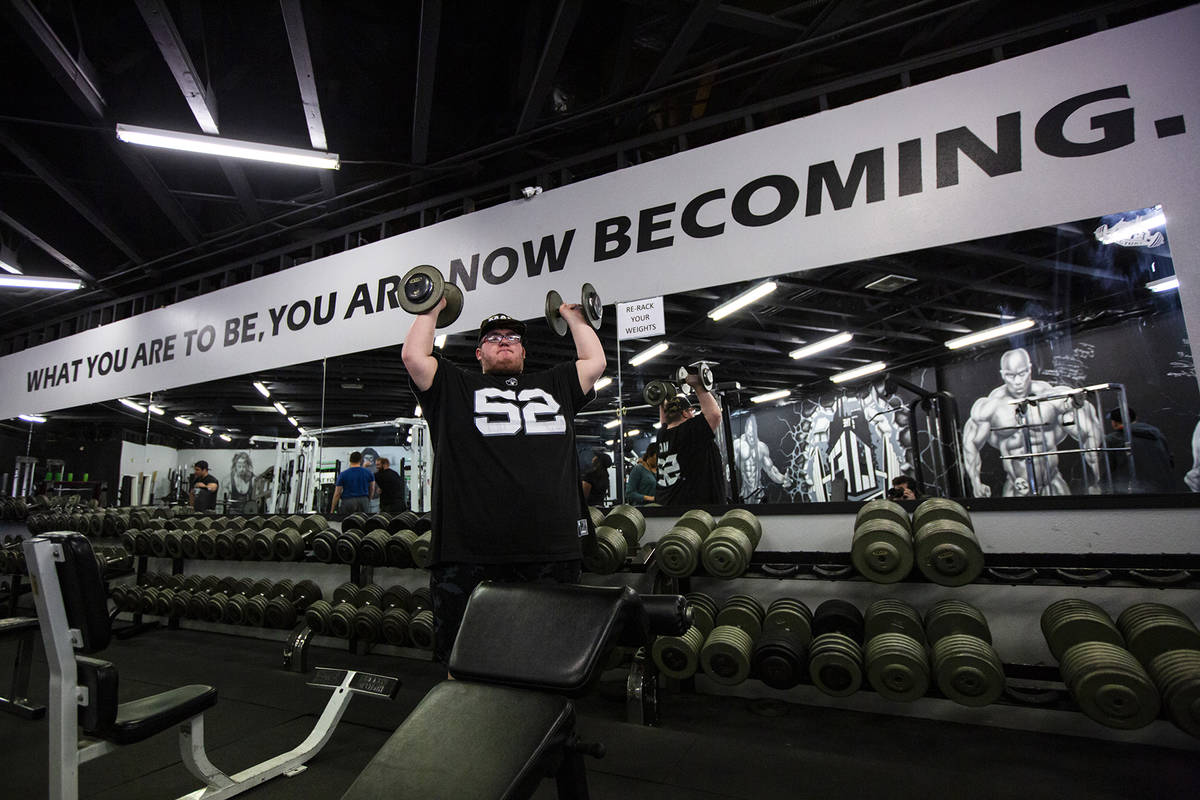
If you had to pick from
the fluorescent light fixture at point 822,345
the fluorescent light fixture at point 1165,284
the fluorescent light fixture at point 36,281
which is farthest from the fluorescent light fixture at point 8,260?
the fluorescent light fixture at point 1165,284

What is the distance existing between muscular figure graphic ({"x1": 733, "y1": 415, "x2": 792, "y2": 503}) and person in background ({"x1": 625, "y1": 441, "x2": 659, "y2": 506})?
0.42 m

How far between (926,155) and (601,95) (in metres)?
1.99

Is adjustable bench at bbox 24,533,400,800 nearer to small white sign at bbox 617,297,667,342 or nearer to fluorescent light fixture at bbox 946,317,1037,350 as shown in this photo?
small white sign at bbox 617,297,667,342

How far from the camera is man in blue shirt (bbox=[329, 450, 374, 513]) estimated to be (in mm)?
4000

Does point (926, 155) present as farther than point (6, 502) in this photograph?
No

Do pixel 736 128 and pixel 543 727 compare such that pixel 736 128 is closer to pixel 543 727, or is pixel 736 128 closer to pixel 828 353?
pixel 828 353

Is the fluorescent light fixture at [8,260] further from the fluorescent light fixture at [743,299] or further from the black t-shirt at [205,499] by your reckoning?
the fluorescent light fixture at [743,299]

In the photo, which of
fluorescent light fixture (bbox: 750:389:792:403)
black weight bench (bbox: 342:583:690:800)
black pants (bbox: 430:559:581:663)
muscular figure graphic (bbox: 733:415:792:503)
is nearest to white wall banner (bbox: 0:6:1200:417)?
fluorescent light fixture (bbox: 750:389:792:403)

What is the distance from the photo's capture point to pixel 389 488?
393cm

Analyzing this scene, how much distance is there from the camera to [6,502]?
5.18 metres

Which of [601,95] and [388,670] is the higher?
[601,95]

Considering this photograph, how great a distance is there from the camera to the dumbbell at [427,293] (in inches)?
73.2

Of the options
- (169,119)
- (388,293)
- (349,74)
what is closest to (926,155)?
(388,293)

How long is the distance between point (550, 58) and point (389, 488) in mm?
2791
